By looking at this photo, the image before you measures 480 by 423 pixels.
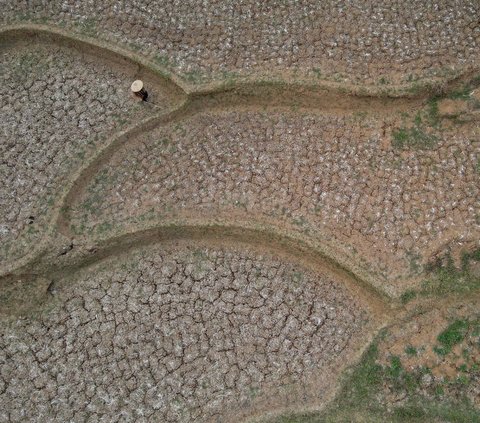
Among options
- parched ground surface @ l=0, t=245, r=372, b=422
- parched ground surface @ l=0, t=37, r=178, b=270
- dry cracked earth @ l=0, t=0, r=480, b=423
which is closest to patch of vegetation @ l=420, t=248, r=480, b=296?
dry cracked earth @ l=0, t=0, r=480, b=423

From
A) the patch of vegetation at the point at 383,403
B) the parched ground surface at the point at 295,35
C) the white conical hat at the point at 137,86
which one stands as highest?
the parched ground surface at the point at 295,35

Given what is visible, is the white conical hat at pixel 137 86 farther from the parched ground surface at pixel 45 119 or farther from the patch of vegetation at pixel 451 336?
the patch of vegetation at pixel 451 336

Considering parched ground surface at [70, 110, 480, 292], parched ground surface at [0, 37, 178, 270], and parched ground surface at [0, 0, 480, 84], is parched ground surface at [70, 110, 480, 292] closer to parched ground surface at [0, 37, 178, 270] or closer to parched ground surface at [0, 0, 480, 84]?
parched ground surface at [0, 37, 178, 270]

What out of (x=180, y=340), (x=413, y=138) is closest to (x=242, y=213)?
(x=180, y=340)

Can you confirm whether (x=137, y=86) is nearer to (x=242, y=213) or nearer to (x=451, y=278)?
(x=242, y=213)

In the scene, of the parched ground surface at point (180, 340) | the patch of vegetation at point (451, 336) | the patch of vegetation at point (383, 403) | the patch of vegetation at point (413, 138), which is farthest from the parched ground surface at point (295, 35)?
the patch of vegetation at point (383, 403)

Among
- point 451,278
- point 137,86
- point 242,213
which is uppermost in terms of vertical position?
point 137,86

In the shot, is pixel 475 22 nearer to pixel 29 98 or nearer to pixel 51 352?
pixel 29 98

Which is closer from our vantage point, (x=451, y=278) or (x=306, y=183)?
(x=451, y=278)
